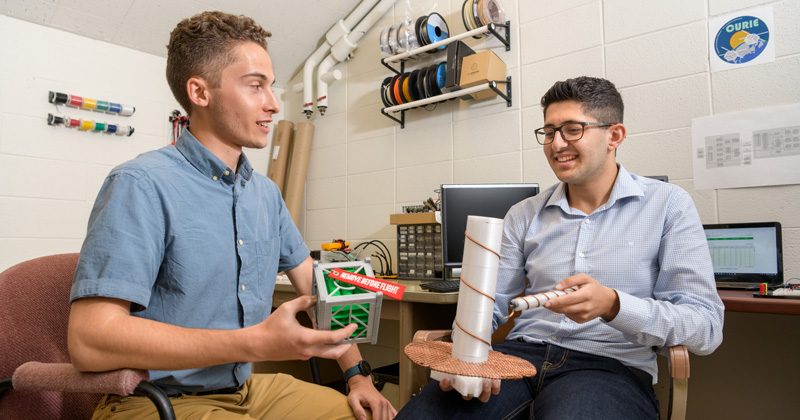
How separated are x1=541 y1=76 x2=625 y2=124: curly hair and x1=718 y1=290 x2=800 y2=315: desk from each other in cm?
61

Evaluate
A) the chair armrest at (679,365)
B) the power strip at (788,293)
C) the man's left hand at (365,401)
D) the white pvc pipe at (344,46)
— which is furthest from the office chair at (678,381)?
the white pvc pipe at (344,46)

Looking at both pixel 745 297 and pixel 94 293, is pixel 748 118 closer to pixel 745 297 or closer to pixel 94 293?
pixel 745 297

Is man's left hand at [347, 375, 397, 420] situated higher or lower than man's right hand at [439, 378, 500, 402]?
lower

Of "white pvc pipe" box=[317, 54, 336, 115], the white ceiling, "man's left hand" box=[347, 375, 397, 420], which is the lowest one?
"man's left hand" box=[347, 375, 397, 420]

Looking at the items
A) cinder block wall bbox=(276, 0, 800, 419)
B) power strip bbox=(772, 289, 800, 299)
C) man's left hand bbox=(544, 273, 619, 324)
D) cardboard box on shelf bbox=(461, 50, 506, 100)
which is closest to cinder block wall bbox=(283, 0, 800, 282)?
cinder block wall bbox=(276, 0, 800, 419)

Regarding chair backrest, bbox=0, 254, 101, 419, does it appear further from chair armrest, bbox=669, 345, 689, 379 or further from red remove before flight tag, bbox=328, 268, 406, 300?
chair armrest, bbox=669, 345, 689, 379

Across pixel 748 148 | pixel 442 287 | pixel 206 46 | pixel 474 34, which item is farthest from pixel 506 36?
pixel 206 46

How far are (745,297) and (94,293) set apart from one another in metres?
1.68

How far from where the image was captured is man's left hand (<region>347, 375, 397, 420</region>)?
1.21 metres

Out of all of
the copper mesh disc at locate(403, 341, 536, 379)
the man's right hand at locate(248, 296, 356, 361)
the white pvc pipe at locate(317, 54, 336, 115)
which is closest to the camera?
the man's right hand at locate(248, 296, 356, 361)

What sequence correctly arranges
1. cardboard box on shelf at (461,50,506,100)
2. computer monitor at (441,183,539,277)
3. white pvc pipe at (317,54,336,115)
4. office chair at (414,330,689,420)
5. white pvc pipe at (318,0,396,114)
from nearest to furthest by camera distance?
Answer: office chair at (414,330,689,420)
computer monitor at (441,183,539,277)
cardboard box on shelf at (461,50,506,100)
white pvc pipe at (318,0,396,114)
white pvc pipe at (317,54,336,115)

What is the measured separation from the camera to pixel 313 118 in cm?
373

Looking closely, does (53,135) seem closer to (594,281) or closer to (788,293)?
(594,281)

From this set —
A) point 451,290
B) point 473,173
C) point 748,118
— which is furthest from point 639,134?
point 451,290
